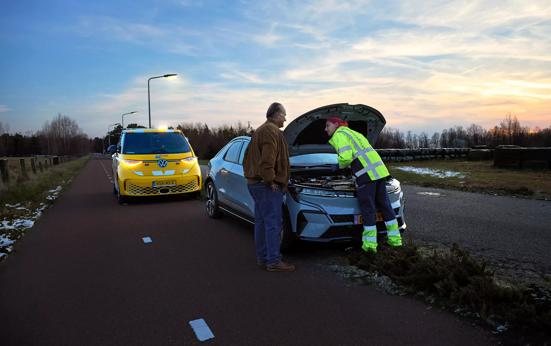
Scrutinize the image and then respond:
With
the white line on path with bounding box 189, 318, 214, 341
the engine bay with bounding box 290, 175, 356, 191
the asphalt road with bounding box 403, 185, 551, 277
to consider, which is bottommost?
the white line on path with bounding box 189, 318, 214, 341

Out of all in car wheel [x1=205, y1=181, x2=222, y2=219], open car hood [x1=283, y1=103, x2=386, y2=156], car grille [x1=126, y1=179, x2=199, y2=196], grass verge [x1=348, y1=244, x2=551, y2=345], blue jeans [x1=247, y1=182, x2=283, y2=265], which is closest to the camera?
grass verge [x1=348, y1=244, x2=551, y2=345]

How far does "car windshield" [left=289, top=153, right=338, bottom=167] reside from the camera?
6.70 meters

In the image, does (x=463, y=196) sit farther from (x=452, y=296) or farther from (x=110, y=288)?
(x=110, y=288)

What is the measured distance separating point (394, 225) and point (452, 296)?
63.7 inches

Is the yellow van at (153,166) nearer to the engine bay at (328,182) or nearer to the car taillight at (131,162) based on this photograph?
the car taillight at (131,162)

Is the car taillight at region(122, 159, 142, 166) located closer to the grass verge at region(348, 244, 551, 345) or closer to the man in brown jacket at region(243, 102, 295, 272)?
the man in brown jacket at region(243, 102, 295, 272)

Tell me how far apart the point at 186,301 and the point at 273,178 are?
161 centimetres

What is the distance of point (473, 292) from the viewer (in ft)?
12.4

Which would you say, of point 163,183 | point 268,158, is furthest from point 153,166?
point 268,158

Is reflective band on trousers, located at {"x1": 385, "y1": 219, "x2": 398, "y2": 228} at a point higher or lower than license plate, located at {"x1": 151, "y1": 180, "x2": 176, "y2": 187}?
lower

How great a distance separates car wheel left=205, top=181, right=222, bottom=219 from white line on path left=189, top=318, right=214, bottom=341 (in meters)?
→ 4.63

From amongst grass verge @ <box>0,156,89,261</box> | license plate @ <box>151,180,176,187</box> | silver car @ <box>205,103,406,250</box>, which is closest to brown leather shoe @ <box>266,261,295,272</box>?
silver car @ <box>205,103,406,250</box>

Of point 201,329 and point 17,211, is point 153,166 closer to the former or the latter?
point 17,211

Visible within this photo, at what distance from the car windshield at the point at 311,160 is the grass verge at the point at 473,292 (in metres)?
2.17
